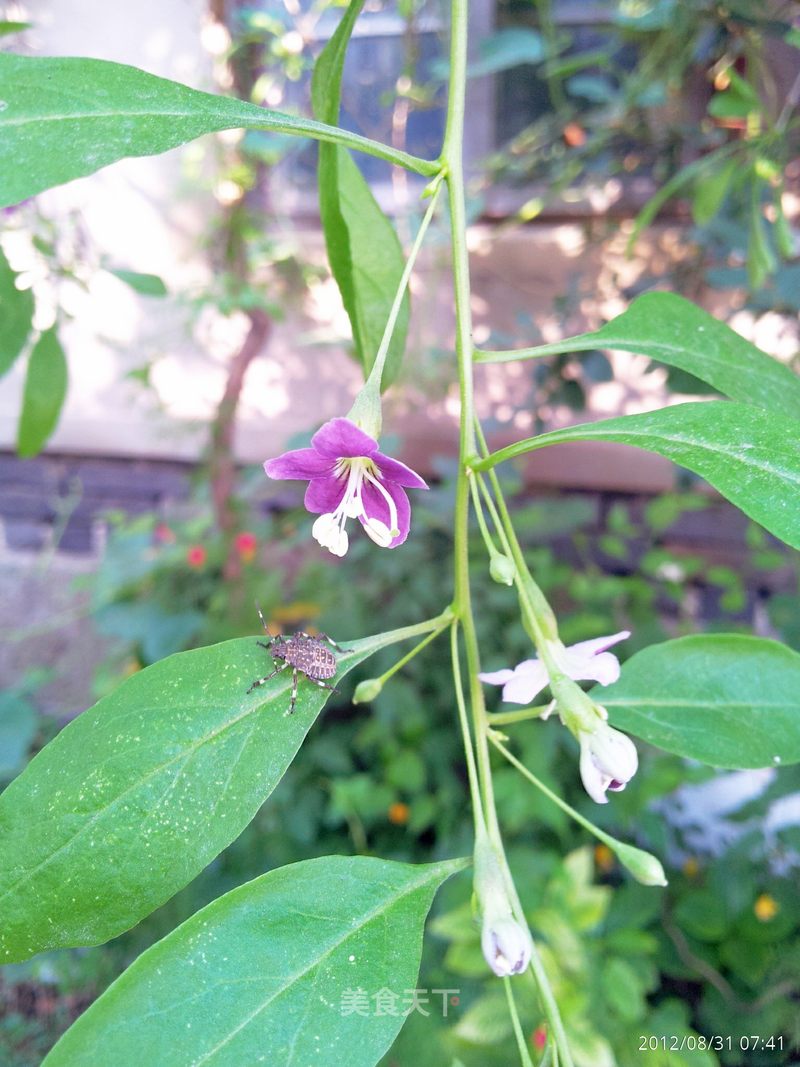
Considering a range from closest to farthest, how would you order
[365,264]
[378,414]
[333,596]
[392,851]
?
[378,414] < [365,264] < [392,851] < [333,596]

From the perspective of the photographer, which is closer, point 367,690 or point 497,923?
point 497,923

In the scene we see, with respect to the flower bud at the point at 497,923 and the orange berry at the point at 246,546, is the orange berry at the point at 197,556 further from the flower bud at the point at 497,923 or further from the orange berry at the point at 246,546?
the flower bud at the point at 497,923

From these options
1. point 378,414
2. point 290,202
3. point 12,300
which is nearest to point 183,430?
point 290,202

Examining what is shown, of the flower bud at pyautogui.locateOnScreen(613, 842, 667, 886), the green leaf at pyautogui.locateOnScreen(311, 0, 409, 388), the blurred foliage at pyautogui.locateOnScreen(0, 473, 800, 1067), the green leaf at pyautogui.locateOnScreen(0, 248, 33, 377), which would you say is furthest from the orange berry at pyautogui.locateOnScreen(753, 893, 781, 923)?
the green leaf at pyautogui.locateOnScreen(0, 248, 33, 377)

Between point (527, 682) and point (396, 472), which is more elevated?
point (396, 472)

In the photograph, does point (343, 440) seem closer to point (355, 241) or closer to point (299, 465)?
point (299, 465)

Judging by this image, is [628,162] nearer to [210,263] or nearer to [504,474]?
[504,474]

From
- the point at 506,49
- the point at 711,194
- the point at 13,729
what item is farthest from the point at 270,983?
the point at 506,49
